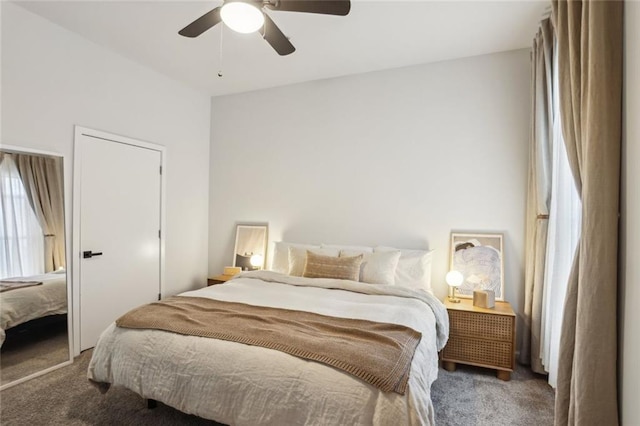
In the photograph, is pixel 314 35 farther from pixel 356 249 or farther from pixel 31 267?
pixel 31 267

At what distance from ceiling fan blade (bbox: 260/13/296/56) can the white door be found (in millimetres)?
2062

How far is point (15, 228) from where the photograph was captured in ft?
8.35

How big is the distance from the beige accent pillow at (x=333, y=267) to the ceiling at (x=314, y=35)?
2.02m

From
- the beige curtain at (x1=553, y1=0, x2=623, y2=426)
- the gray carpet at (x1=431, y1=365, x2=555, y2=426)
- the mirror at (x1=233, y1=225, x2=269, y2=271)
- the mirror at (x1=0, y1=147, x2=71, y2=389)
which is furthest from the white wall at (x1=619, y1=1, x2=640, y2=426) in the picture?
the mirror at (x1=0, y1=147, x2=71, y2=389)

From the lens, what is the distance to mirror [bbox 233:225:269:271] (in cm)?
402

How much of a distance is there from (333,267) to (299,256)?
48 cm

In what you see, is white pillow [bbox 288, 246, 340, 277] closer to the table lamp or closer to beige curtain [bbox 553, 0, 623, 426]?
the table lamp

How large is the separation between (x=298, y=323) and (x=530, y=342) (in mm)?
2173

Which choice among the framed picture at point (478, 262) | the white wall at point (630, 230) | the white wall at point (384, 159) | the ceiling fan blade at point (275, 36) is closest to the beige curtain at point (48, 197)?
the white wall at point (384, 159)

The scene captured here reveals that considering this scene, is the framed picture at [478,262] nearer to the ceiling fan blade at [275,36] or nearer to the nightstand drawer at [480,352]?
the nightstand drawer at [480,352]

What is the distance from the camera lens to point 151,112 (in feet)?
12.0

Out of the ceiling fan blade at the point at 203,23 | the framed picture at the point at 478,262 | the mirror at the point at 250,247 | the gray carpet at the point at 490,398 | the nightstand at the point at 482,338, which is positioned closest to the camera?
the ceiling fan blade at the point at 203,23

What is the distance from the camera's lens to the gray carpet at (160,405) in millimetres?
2078

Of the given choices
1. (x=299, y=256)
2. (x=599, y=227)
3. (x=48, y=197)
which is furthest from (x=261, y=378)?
(x=48, y=197)
